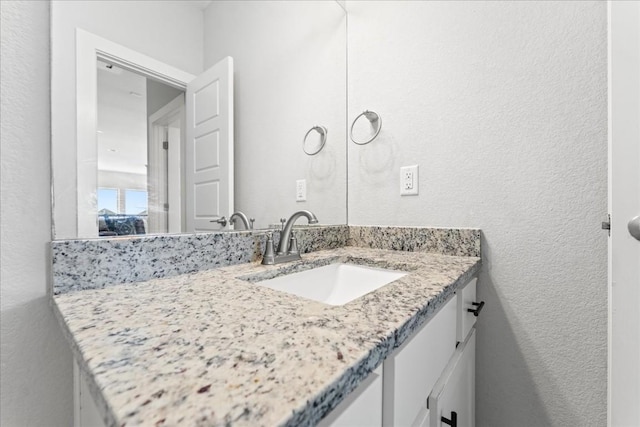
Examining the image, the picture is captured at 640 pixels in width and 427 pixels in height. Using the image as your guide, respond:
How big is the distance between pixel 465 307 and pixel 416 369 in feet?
1.39

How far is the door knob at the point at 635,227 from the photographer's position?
0.59 m

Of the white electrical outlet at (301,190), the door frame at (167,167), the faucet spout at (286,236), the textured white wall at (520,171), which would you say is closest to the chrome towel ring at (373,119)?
the textured white wall at (520,171)

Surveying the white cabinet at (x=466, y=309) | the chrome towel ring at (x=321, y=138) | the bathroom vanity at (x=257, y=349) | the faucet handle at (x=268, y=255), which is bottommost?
the white cabinet at (x=466, y=309)

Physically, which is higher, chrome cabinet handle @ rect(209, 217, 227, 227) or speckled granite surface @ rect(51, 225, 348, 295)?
chrome cabinet handle @ rect(209, 217, 227, 227)

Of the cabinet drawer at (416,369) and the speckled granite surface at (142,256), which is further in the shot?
the speckled granite surface at (142,256)

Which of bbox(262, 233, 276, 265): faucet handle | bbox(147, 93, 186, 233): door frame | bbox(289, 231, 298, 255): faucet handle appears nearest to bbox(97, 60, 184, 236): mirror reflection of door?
bbox(147, 93, 186, 233): door frame

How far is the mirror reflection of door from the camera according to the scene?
65 centimetres

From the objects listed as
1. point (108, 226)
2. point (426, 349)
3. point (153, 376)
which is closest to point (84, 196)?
point (108, 226)

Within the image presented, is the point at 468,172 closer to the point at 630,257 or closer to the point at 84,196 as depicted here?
the point at 630,257

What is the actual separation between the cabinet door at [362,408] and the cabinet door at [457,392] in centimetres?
28

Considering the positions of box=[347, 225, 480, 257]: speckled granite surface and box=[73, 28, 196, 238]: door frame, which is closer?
box=[73, 28, 196, 238]: door frame

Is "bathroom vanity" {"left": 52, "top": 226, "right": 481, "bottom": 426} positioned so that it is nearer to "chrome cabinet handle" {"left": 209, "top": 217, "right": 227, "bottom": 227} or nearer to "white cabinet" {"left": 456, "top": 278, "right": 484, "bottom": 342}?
"white cabinet" {"left": 456, "top": 278, "right": 484, "bottom": 342}

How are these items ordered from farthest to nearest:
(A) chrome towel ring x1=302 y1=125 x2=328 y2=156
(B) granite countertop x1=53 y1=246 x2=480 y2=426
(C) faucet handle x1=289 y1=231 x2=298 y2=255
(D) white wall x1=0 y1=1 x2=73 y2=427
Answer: (A) chrome towel ring x1=302 y1=125 x2=328 y2=156 → (C) faucet handle x1=289 y1=231 x2=298 y2=255 → (D) white wall x1=0 y1=1 x2=73 y2=427 → (B) granite countertop x1=53 y1=246 x2=480 y2=426

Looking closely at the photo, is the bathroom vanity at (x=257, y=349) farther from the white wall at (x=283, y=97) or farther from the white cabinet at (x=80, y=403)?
the white wall at (x=283, y=97)
